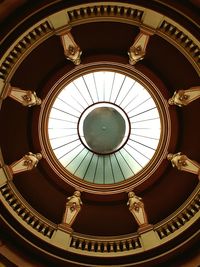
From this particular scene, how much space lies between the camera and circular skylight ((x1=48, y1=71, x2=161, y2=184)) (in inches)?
521

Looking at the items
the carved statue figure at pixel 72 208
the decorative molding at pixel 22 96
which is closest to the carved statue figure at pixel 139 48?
the decorative molding at pixel 22 96

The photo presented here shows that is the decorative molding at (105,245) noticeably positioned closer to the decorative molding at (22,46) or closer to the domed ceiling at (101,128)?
the domed ceiling at (101,128)

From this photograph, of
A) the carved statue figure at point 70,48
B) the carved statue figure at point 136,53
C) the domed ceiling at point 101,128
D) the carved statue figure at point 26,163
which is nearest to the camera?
the domed ceiling at point 101,128

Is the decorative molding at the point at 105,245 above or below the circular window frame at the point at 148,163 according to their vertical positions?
below

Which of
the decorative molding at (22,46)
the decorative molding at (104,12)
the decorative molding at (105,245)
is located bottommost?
the decorative molding at (105,245)

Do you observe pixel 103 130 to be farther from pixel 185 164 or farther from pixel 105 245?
pixel 105 245

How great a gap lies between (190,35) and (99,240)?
20.7 feet

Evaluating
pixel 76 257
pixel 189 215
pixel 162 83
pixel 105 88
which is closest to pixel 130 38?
pixel 162 83

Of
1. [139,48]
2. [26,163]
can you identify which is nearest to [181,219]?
[26,163]

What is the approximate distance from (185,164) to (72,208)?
3668 millimetres

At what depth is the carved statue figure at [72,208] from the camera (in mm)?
11422

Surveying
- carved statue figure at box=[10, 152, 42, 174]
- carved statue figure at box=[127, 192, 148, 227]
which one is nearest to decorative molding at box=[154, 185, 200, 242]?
carved statue figure at box=[127, 192, 148, 227]

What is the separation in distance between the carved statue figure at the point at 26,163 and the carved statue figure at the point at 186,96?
14.8 feet

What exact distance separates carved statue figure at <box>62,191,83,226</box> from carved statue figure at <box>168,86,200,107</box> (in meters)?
4.25
